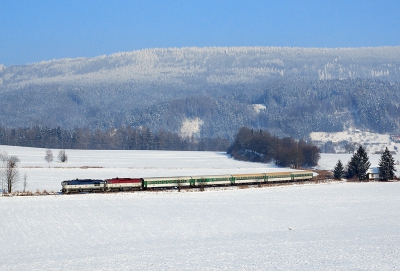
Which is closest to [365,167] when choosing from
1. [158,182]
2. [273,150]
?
[158,182]

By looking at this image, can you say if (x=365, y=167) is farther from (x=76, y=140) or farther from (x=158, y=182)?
(x=76, y=140)

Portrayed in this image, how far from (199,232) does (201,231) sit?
404 mm

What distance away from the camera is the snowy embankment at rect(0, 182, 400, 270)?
101 ft

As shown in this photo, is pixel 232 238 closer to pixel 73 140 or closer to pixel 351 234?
pixel 351 234

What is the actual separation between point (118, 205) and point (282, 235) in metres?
18.2

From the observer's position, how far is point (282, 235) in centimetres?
3928

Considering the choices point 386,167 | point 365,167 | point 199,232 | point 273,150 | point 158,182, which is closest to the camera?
point 199,232

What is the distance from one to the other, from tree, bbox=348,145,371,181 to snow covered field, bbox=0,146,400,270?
69.5ft

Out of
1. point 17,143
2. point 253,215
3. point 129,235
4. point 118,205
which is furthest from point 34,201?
point 17,143

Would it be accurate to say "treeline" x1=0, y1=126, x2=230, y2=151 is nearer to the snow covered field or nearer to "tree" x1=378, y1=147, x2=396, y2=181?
"tree" x1=378, y1=147, x2=396, y2=181

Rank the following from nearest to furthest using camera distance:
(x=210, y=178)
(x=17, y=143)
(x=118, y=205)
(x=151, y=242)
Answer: (x=151, y=242)
(x=118, y=205)
(x=210, y=178)
(x=17, y=143)

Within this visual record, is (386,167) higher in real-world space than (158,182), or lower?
higher

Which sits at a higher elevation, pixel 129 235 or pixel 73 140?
pixel 73 140

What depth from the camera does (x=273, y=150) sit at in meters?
132
